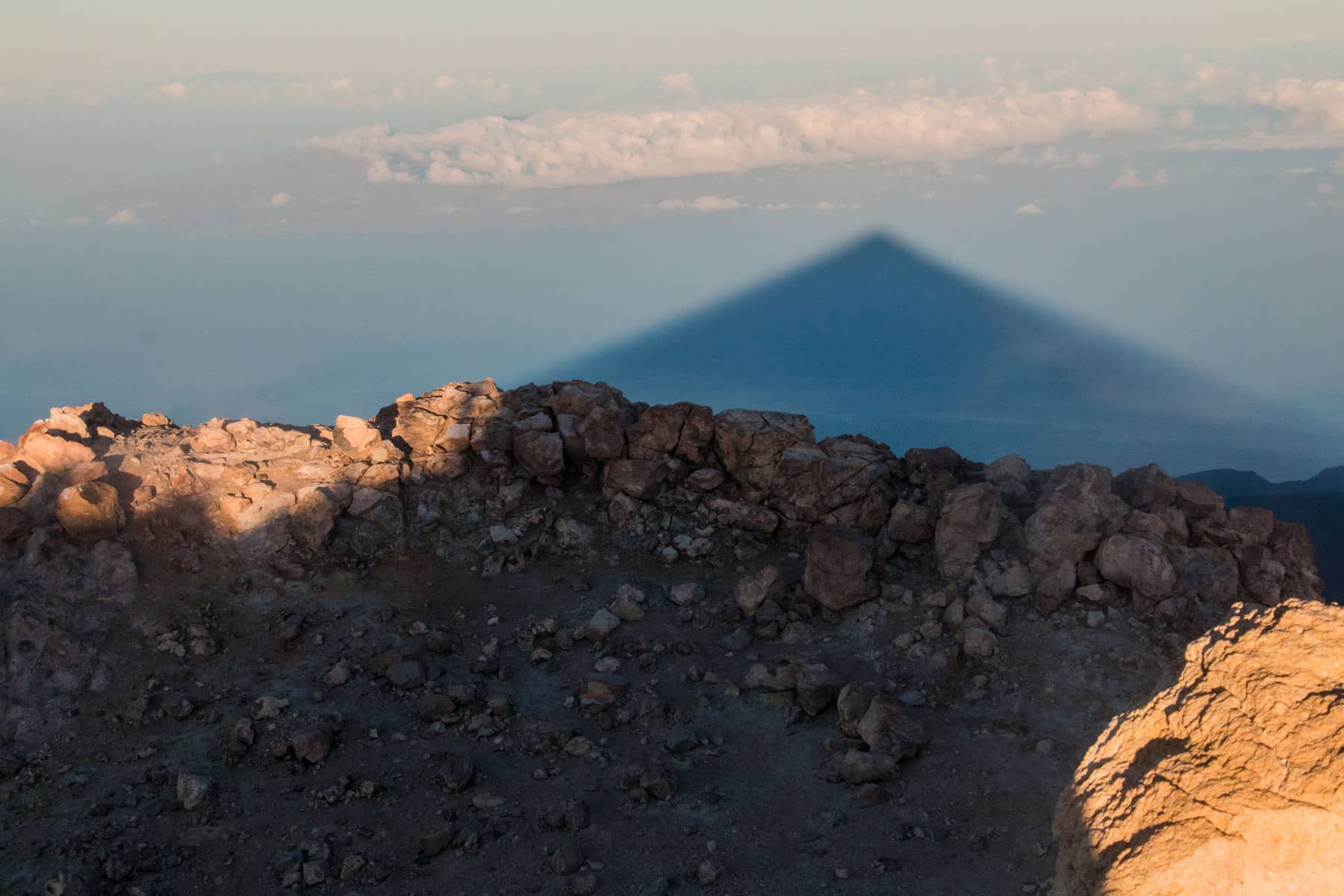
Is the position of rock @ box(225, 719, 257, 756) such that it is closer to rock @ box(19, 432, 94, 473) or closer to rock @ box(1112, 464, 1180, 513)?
rock @ box(19, 432, 94, 473)

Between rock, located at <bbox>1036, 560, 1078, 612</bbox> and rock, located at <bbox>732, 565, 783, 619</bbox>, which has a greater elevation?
rock, located at <bbox>1036, 560, 1078, 612</bbox>

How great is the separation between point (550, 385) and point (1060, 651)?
7615 millimetres

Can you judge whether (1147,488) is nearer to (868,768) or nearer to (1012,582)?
(1012,582)

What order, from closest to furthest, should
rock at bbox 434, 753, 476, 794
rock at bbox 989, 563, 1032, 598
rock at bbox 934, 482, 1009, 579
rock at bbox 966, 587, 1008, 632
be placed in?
rock at bbox 434, 753, 476, 794 < rock at bbox 966, 587, 1008, 632 < rock at bbox 989, 563, 1032, 598 < rock at bbox 934, 482, 1009, 579

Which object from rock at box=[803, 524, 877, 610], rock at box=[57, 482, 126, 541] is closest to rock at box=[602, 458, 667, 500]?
rock at box=[803, 524, 877, 610]

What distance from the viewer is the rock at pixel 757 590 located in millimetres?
12281

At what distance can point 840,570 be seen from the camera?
11969mm

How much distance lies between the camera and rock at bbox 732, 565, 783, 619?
1228 centimetres

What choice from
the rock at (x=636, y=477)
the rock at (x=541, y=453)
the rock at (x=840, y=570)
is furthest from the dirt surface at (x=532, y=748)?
the rock at (x=541, y=453)

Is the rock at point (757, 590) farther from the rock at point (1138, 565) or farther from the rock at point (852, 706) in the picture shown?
the rock at point (1138, 565)

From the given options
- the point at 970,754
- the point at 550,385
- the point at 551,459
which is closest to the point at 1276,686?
the point at 970,754

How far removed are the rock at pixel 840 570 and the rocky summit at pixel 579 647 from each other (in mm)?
37

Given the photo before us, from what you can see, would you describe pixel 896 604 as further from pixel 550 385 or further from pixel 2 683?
pixel 2 683

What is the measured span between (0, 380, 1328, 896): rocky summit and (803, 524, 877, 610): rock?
1.5 inches
